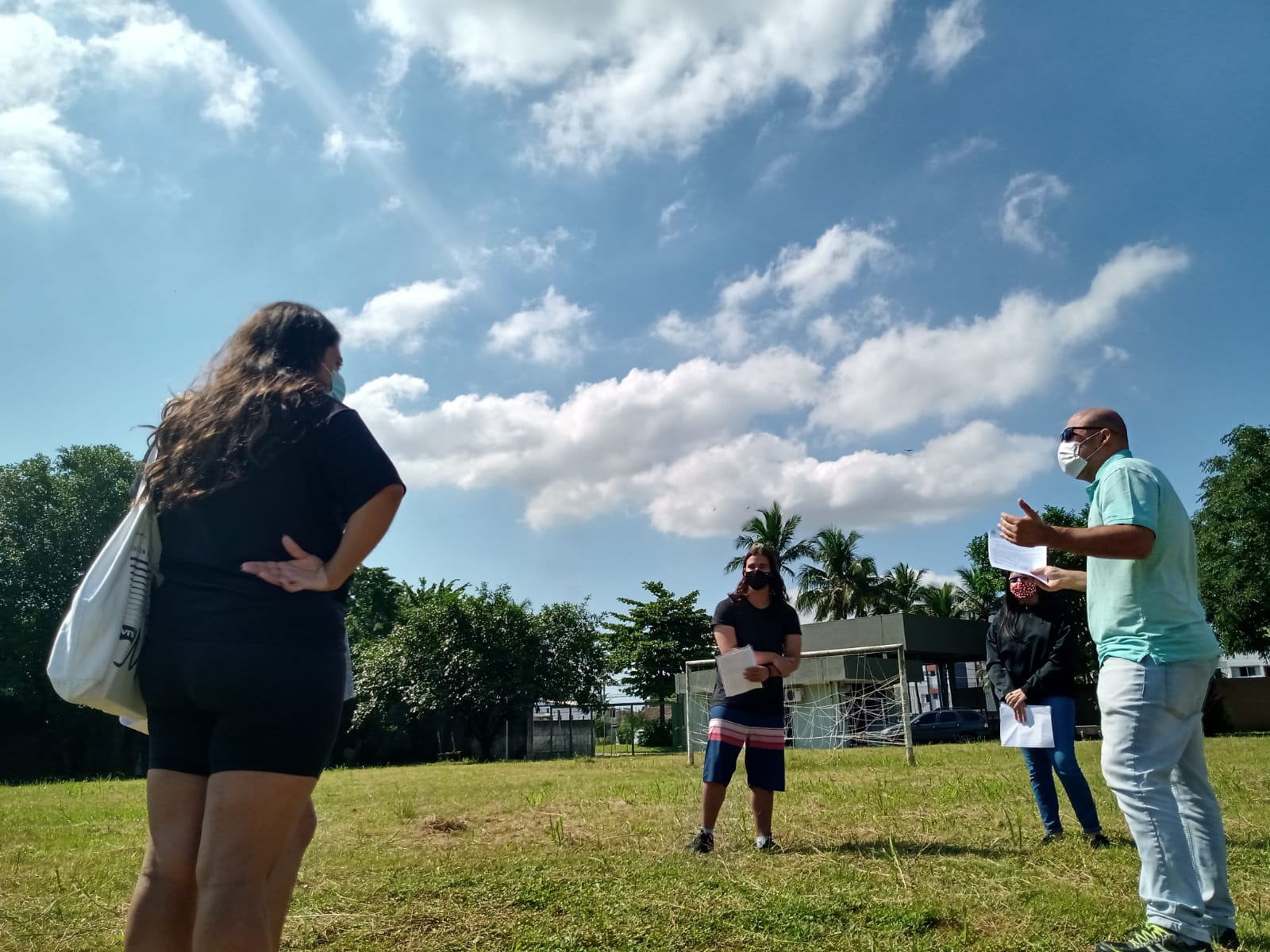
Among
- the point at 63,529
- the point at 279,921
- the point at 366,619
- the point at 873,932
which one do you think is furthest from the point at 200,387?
Result: the point at 366,619

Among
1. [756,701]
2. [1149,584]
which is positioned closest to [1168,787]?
[1149,584]

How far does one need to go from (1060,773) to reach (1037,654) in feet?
2.39

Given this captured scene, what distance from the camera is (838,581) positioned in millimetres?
48062

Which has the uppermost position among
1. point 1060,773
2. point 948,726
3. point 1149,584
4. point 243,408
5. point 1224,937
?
point 243,408

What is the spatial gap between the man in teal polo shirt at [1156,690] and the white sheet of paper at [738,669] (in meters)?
2.26

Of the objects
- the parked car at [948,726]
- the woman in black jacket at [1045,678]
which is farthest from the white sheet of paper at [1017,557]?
the parked car at [948,726]

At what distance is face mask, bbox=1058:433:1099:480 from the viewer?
11.8 ft

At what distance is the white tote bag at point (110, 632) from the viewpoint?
203 cm

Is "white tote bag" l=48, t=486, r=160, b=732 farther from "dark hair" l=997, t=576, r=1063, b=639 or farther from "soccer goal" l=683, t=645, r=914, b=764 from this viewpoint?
"soccer goal" l=683, t=645, r=914, b=764

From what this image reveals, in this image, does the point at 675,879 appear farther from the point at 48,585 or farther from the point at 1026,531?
the point at 48,585

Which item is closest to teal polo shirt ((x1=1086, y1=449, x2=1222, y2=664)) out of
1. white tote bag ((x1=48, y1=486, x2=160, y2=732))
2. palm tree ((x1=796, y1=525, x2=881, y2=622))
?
white tote bag ((x1=48, y1=486, x2=160, y2=732))

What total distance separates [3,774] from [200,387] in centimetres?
3395

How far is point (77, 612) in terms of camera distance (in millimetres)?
2070

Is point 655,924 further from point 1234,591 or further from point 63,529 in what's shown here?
Result: point 63,529
